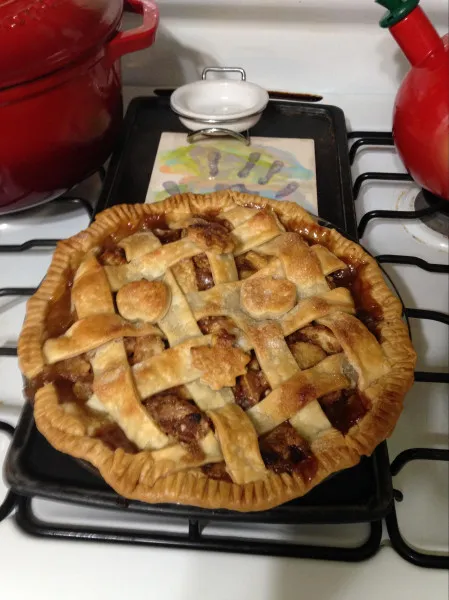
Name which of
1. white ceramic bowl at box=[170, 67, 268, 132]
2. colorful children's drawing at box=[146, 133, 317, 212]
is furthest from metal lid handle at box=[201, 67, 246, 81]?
colorful children's drawing at box=[146, 133, 317, 212]

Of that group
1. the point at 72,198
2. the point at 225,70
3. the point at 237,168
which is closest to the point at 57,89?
the point at 72,198

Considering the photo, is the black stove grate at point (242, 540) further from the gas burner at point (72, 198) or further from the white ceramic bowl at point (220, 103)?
the white ceramic bowl at point (220, 103)

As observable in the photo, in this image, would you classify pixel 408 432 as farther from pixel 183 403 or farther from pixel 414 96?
pixel 414 96

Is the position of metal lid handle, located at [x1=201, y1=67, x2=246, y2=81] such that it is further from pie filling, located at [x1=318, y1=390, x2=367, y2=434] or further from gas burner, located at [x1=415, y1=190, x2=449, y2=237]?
pie filling, located at [x1=318, y1=390, x2=367, y2=434]

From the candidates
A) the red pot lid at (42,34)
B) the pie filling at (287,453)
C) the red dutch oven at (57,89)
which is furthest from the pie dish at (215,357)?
the red pot lid at (42,34)

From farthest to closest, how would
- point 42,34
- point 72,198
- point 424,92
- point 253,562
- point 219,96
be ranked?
point 219,96 < point 72,198 < point 424,92 < point 42,34 < point 253,562

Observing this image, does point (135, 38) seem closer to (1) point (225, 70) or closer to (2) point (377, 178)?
(1) point (225, 70)
